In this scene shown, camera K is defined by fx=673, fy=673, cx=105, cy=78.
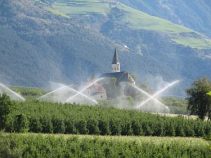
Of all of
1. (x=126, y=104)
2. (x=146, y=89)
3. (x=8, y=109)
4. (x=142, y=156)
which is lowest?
(x=142, y=156)

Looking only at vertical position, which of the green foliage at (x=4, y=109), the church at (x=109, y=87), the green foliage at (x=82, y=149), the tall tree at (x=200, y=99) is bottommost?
the green foliage at (x=82, y=149)

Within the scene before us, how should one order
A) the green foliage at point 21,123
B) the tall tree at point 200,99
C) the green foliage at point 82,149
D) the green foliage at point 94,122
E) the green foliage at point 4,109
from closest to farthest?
1. the green foliage at point 82,149
2. the green foliage at point 4,109
3. the green foliage at point 21,123
4. the green foliage at point 94,122
5. the tall tree at point 200,99

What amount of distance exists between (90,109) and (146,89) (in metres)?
94.5

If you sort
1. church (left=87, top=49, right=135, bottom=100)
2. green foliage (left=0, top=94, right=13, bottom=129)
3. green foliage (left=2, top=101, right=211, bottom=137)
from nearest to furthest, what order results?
green foliage (left=0, top=94, right=13, bottom=129) < green foliage (left=2, top=101, right=211, bottom=137) < church (left=87, top=49, right=135, bottom=100)

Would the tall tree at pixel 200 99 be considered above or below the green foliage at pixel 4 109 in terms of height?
above

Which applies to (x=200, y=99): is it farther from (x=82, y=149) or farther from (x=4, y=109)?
(x=82, y=149)

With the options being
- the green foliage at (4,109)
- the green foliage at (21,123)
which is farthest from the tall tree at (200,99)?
the green foliage at (4,109)

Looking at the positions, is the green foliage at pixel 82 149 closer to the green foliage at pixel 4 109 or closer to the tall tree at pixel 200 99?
the green foliage at pixel 4 109

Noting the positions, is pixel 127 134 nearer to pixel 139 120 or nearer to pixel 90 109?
pixel 139 120

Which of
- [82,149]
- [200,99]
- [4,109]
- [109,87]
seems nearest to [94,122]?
[4,109]

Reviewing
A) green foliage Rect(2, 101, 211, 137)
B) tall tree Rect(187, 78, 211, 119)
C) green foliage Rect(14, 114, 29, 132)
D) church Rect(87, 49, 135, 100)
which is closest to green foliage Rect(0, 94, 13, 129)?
green foliage Rect(2, 101, 211, 137)

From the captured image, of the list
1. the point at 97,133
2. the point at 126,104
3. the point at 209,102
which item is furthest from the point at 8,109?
the point at 126,104

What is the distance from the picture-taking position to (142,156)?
48250mm

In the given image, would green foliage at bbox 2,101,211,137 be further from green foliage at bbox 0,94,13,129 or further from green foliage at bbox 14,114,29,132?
green foliage at bbox 0,94,13,129
